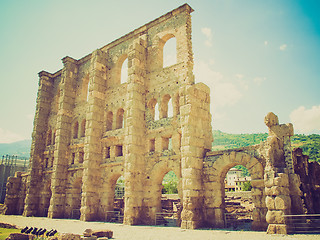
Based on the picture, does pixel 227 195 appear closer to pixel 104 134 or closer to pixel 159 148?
pixel 159 148

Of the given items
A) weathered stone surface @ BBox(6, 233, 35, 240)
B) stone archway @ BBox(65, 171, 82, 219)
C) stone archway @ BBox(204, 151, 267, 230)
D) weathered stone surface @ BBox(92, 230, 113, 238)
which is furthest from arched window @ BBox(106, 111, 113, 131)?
weathered stone surface @ BBox(6, 233, 35, 240)

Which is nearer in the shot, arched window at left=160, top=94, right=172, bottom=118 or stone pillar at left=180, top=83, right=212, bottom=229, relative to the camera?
stone pillar at left=180, top=83, right=212, bottom=229

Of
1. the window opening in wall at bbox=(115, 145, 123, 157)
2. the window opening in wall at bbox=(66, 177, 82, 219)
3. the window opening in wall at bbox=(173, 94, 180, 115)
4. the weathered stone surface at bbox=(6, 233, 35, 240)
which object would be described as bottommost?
the weathered stone surface at bbox=(6, 233, 35, 240)

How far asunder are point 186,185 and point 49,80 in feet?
62.4

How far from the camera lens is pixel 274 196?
33.1ft

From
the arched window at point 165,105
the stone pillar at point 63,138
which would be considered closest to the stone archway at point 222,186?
the arched window at point 165,105

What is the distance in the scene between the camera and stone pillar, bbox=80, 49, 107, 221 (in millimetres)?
Result: 17375

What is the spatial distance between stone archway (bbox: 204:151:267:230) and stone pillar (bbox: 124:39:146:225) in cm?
411

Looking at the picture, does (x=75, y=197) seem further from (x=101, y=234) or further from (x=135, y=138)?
(x=101, y=234)

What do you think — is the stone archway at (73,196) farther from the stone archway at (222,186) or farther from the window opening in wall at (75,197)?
the stone archway at (222,186)

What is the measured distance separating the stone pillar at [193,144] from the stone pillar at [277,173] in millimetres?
3509

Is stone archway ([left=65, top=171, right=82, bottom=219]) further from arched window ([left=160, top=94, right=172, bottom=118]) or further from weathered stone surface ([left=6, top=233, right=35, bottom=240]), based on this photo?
weathered stone surface ([left=6, top=233, right=35, bottom=240])

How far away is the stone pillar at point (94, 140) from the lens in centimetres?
1738

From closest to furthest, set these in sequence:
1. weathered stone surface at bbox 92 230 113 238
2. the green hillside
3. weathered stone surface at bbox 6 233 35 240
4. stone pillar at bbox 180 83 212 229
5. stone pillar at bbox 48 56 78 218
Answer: weathered stone surface at bbox 6 233 35 240 < weathered stone surface at bbox 92 230 113 238 < stone pillar at bbox 180 83 212 229 < stone pillar at bbox 48 56 78 218 < the green hillside
